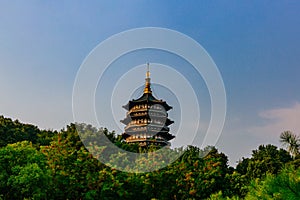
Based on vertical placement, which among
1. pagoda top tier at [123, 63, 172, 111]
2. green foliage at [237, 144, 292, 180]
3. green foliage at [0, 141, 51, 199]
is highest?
pagoda top tier at [123, 63, 172, 111]

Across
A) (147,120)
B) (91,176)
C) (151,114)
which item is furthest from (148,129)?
(91,176)

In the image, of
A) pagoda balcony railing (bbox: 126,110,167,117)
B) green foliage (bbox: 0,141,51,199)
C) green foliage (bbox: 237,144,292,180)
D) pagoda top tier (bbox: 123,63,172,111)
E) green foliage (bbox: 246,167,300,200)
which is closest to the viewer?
green foliage (bbox: 246,167,300,200)

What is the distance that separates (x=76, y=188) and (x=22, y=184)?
10.5 feet

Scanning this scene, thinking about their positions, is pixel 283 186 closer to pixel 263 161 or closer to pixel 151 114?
pixel 263 161

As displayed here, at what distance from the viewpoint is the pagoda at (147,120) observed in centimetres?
3166

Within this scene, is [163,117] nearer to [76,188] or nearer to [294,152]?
[294,152]

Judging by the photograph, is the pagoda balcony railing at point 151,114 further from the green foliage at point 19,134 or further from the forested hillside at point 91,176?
the forested hillside at point 91,176

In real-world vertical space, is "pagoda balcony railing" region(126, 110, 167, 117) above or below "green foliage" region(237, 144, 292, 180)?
above

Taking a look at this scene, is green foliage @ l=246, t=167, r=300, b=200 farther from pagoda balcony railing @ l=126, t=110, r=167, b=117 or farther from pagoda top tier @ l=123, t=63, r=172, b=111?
pagoda top tier @ l=123, t=63, r=172, b=111

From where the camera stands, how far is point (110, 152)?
20.0 meters

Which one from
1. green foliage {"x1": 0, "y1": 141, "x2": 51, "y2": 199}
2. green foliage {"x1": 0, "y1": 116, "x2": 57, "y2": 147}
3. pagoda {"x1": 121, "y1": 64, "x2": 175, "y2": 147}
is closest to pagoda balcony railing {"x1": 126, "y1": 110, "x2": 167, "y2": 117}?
pagoda {"x1": 121, "y1": 64, "x2": 175, "y2": 147}

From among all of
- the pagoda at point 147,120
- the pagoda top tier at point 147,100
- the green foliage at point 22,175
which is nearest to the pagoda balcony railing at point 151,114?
the pagoda at point 147,120

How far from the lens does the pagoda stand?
3166 centimetres

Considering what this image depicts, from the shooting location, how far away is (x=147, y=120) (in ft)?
107
